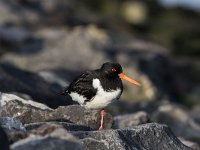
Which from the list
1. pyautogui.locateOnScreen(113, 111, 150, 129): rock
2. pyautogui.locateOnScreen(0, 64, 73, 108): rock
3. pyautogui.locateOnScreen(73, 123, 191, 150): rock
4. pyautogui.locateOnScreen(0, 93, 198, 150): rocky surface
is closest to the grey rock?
pyautogui.locateOnScreen(0, 93, 198, 150): rocky surface

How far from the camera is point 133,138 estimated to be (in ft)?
41.6

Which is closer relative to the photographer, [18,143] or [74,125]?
[18,143]

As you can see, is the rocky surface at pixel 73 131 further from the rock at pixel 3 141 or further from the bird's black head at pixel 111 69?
the bird's black head at pixel 111 69

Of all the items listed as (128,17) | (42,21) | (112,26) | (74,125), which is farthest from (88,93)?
(128,17)

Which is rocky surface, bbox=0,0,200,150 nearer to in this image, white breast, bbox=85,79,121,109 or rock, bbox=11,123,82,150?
rock, bbox=11,123,82,150

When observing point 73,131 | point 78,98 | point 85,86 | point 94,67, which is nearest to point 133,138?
point 73,131

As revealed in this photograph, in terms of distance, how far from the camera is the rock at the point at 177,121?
790 inches

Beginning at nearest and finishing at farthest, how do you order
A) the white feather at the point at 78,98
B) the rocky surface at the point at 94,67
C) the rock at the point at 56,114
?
the rocky surface at the point at 94,67 < the rock at the point at 56,114 < the white feather at the point at 78,98

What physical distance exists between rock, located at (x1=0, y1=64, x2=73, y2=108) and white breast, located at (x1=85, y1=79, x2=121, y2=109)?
2841mm

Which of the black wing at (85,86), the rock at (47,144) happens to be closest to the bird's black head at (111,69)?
the black wing at (85,86)

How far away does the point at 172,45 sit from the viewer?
44.7 m

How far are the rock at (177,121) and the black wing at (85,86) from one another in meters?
5.40

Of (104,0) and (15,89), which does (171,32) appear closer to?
(104,0)

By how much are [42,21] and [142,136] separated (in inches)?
998
